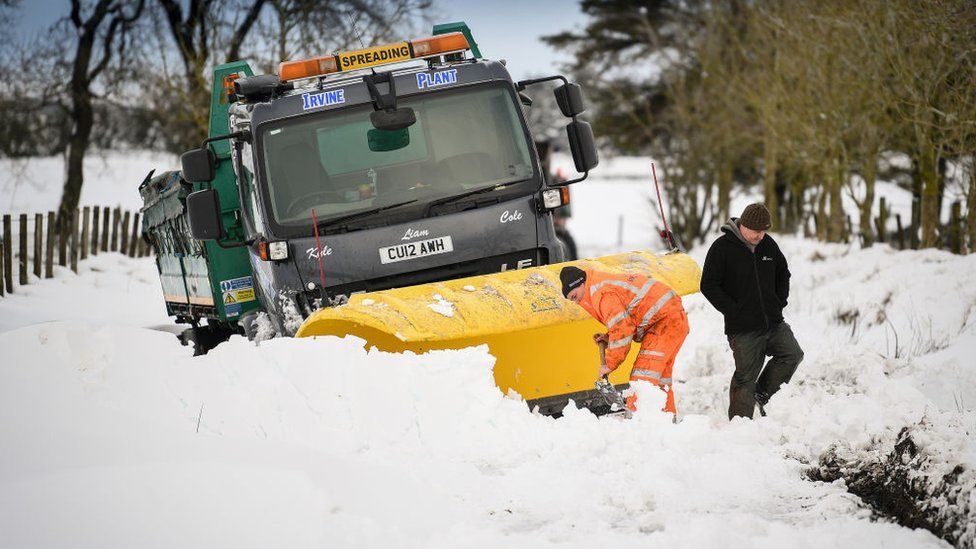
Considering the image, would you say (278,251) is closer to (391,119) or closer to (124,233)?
(391,119)

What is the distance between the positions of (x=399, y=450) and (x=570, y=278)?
5.02 feet

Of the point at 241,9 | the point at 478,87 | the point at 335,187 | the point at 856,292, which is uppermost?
the point at 241,9

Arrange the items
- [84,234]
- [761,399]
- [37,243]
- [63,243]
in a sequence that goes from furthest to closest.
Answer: [84,234]
[63,243]
[37,243]
[761,399]

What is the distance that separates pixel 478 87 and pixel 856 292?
7954 millimetres

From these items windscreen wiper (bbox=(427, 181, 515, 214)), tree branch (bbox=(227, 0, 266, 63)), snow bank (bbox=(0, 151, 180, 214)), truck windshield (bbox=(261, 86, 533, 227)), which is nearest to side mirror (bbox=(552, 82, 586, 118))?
truck windshield (bbox=(261, 86, 533, 227))

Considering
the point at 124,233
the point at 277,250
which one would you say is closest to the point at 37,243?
the point at 124,233

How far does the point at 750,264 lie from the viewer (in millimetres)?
6648

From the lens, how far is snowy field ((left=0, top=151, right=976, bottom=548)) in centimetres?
453

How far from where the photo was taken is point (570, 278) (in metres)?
6.32

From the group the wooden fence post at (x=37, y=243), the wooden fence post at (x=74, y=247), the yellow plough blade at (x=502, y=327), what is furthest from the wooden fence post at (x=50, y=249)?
the yellow plough blade at (x=502, y=327)

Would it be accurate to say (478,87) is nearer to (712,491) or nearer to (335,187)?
(335,187)

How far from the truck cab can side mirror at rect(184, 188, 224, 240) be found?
0.4 inches

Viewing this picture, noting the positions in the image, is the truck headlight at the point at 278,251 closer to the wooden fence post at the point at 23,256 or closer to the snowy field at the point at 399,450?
the snowy field at the point at 399,450

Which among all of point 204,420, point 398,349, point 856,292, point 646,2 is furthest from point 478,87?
point 646,2
